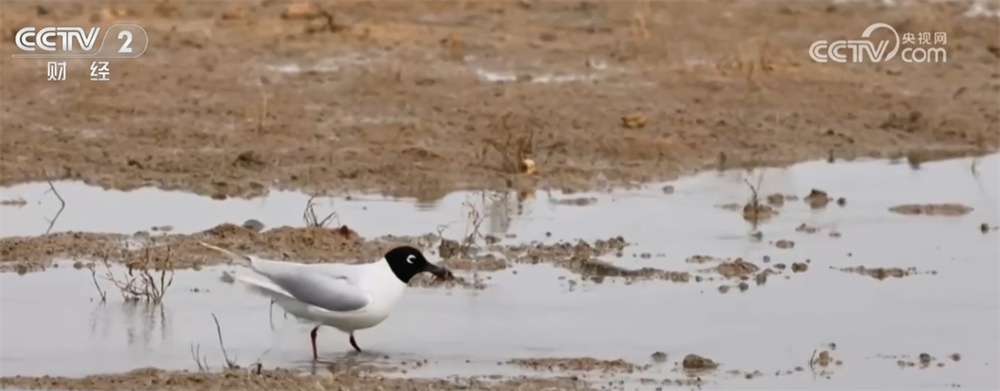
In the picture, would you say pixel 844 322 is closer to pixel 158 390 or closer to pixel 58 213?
pixel 158 390

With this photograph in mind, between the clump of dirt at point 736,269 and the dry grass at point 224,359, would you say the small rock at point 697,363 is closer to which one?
the dry grass at point 224,359

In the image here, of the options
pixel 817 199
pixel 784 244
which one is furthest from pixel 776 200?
pixel 784 244

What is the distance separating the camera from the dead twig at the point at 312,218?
10.0 metres

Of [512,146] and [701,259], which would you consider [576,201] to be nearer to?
[512,146]

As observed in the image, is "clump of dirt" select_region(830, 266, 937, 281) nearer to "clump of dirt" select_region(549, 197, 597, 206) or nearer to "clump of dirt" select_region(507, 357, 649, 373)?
"clump of dirt" select_region(549, 197, 597, 206)

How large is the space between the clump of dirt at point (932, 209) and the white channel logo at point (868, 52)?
4.36 meters

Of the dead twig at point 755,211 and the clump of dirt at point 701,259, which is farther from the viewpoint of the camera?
the dead twig at point 755,211

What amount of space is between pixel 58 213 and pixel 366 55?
481 centimetres

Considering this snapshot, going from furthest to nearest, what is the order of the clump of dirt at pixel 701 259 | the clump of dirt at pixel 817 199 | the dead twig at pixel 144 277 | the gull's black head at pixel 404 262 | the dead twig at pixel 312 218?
the clump of dirt at pixel 817 199, the dead twig at pixel 312 218, the clump of dirt at pixel 701 259, the dead twig at pixel 144 277, the gull's black head at pixel 404 262

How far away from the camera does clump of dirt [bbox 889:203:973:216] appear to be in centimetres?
1120

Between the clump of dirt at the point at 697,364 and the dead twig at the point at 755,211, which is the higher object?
the dead twig at the point at 755,211

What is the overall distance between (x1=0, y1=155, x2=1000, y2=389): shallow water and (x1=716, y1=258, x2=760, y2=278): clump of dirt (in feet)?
0.59

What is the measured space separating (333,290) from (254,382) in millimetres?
929

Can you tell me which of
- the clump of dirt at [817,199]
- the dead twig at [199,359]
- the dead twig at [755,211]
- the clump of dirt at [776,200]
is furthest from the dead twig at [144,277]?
the clump of dirt at [817,199]
